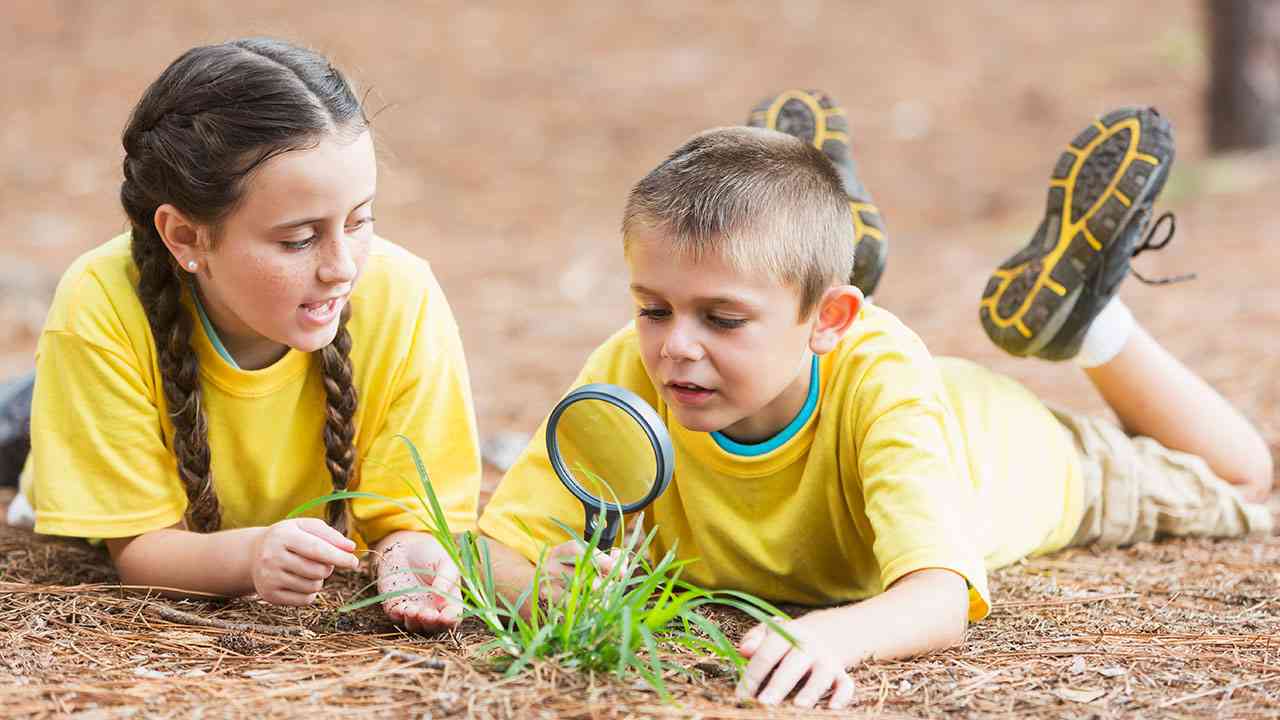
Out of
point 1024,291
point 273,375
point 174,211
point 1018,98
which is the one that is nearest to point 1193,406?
point 1024,291

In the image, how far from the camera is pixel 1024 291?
374 cm

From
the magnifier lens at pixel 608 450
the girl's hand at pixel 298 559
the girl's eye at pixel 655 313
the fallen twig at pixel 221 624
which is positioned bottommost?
the fallen twig at pixel 221 624

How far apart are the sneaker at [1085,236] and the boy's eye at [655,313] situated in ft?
4.98

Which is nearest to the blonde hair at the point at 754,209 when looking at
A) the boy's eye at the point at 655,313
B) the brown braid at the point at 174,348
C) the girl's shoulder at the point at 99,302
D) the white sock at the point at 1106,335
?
the boy's eye at the point at 655,313

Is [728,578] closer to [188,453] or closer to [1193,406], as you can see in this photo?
[188,453]

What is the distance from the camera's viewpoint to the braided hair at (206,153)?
2.62 m

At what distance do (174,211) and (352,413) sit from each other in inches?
22.6

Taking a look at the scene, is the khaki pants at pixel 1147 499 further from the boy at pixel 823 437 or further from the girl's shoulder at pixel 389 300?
the girl's shoulder at pixel 389 300

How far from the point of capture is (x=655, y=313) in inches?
102

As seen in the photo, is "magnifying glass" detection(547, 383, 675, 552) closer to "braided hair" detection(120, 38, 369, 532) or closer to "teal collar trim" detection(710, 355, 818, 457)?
"teal collar trim" detection(710, 355, 818, 457)

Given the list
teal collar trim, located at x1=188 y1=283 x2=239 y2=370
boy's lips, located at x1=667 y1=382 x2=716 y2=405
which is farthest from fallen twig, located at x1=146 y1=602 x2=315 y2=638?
boy's lips, located at x1=667 y1=382 x2=716 y2=405

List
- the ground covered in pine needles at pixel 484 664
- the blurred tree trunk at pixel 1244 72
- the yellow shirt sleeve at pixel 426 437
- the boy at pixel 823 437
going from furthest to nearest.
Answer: the blurred tree trunk at pixel 1244 72
the yellow shirt sleeve at pixel 426 437
the boy at pixel 823 437
the ground covered in pine needles at pixel 484 664

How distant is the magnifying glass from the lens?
2.40 m

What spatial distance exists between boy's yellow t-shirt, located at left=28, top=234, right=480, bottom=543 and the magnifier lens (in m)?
0.36
